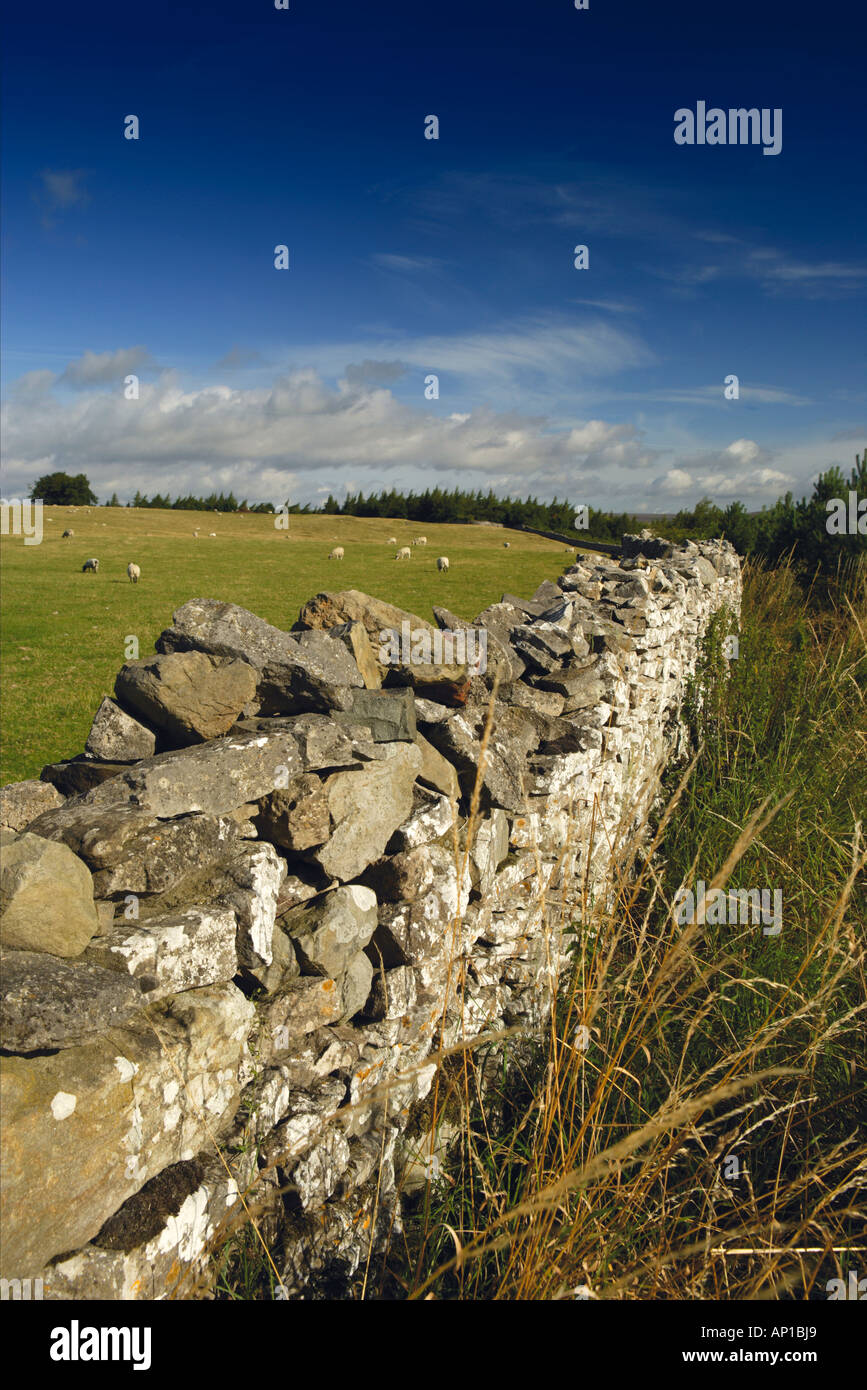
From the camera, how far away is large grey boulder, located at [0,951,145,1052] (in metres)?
1.74

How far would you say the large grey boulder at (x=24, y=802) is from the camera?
2.74m

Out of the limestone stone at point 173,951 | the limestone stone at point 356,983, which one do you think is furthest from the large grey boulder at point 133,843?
the limestone stone at point 356,983

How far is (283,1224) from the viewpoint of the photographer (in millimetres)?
2451

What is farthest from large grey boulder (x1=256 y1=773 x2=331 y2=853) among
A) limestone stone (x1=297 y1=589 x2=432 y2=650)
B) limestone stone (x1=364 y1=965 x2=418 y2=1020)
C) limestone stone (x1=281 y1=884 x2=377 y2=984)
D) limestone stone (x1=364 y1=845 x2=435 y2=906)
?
limestone stone (x1=297 y1=589 x2=432 y2=650)

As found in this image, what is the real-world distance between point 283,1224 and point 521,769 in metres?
2.15

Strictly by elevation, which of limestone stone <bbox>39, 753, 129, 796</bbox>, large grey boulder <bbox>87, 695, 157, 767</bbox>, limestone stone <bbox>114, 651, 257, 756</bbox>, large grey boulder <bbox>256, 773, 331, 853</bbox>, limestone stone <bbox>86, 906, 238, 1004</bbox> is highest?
limestone stone <bbox>114, 651, 257, 756</bbox>

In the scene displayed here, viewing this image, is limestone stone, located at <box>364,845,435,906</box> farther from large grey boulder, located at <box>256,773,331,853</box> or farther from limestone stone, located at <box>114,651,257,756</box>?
limestone stone, located at <box>114,651,257,756</box>

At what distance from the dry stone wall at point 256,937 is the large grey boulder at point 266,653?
11 millimetres

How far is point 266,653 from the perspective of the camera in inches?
125

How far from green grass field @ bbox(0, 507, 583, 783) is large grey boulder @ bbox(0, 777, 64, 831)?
17.5 feet

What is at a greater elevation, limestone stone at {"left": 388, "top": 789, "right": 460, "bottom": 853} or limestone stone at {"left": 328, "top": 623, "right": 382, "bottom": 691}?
limestone stone at {"left": 328, "top": 623, "right": 382, "bottom": 691}

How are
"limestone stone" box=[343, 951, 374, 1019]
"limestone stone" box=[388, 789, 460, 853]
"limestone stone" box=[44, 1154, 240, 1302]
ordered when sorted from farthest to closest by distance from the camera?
1. "limestone stone" box=[388, 789, 460, 853]
2. "limestone stone" box=[343, 951, 374, 1019]
3. "limestone stone" box=[44, 1154, 240, 1302]
